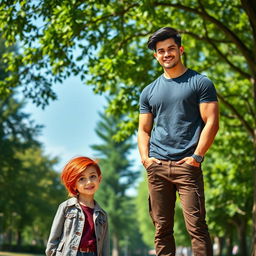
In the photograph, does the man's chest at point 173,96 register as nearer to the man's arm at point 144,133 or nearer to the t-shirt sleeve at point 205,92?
the t-shirt sleeve at point 205,92

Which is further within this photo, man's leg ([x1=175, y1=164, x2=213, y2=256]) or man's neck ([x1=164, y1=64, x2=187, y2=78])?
man's neck ([x1=164, y1=64, x2=187, y2=78])

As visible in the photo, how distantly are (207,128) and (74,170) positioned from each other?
133 cm

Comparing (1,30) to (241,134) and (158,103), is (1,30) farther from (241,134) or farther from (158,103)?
(241,134)

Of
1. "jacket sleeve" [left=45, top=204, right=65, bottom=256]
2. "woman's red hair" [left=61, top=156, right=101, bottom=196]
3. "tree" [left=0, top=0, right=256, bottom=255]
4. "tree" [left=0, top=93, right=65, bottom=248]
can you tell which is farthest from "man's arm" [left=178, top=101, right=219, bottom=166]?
"tree" [left=0, top=93, right=65, bottom=248]

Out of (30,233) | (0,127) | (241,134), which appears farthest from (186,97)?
(30,233)

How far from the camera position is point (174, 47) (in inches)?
200

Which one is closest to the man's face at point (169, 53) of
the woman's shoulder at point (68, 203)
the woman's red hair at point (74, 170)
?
the woman's red hair at point (74, 170)

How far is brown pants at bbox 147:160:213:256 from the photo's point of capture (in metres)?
4.83

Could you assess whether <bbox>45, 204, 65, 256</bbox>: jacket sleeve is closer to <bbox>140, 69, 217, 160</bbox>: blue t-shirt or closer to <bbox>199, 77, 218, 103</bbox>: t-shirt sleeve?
<bbox>140, 69, 217, 160</bbox>: blue t-shirt

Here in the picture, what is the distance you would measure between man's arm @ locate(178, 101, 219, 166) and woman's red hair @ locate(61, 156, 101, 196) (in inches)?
35.4

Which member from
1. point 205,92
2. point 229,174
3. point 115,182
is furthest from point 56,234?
point 115,182

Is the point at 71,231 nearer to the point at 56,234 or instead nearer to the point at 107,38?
the point at 56,234

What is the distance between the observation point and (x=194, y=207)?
484 cm

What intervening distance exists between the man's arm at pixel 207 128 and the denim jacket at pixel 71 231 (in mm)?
991
